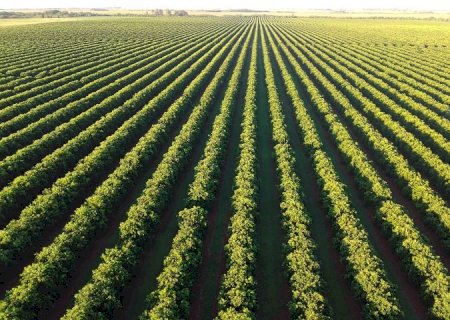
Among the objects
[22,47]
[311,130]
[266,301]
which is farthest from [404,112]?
[22,47]

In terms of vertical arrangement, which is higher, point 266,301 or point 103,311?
point 103,311

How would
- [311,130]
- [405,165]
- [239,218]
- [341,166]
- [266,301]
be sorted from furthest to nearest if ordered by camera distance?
1. [311,130]
2. [341,166]
3. [405,165]
4. [239,218]
5. [266,301]

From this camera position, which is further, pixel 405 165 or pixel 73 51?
pixel 73 51

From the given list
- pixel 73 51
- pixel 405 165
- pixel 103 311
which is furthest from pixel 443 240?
pixel 73 51

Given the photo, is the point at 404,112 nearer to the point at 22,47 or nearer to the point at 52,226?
the point at 52,226

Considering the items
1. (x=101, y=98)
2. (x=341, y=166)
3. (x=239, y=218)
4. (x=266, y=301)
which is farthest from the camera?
(x=101, y=98)

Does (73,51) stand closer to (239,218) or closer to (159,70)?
(159,70)
